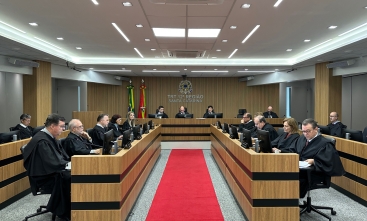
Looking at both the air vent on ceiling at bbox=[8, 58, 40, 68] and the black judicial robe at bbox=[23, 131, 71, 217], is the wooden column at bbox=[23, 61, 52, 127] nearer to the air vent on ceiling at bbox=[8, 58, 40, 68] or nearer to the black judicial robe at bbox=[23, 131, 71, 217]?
the air vent on ceiling at bbox=[8, 58, 40, 68]

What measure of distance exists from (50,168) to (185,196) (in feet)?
7.45

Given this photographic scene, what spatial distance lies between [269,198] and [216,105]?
1333 cm

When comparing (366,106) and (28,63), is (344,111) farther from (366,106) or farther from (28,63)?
(28,63)

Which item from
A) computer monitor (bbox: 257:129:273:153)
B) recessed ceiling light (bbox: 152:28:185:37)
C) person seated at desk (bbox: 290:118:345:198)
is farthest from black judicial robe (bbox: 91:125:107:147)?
person seated at desk (bbox: 290:118:345:198)

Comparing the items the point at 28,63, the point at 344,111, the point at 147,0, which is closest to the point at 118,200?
the point at 147,0

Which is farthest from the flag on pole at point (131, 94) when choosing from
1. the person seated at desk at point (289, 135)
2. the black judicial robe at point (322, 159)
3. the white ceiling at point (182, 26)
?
the black judicial robe at point (322, 159)

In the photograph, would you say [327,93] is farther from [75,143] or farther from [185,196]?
[75,143]

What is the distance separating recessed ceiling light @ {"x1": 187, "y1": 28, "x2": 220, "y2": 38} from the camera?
6590 mm

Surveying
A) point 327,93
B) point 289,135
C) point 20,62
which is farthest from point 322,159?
point 20,62

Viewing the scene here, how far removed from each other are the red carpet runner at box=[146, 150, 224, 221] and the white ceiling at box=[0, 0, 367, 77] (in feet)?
10.5

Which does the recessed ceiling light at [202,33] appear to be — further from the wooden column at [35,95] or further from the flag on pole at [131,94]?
the flag on pole at [131,94]

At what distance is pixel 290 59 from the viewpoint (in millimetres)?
10797

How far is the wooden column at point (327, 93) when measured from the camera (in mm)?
9727

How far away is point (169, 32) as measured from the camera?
6.79 m
